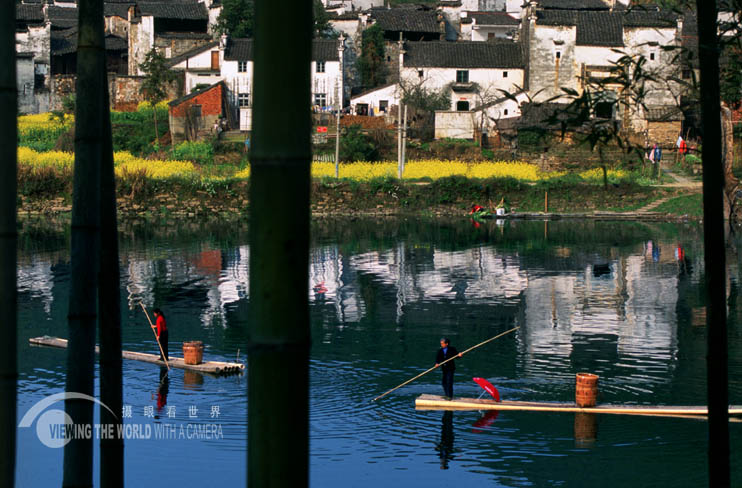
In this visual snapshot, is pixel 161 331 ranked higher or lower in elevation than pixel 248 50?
lower

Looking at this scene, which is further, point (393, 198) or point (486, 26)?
point (486, 26)

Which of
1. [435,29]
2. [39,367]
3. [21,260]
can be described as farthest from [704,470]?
[435,29]

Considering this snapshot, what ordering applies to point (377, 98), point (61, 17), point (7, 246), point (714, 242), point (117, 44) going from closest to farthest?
1. point (7, 246)
2. point (714, 242)
3. point (377, 98)
4. point (117, 44)
5. point (61, 17)

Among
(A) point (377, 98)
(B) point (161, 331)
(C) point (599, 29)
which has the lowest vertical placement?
(B) point (161, 331)

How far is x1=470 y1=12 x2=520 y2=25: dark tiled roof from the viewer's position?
8925 cm

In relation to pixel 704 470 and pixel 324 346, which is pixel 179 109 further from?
pixel 704 470

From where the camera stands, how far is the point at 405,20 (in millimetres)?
85375

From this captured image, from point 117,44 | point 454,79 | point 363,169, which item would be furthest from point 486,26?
point 363,169

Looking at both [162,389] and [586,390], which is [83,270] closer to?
[586,390]

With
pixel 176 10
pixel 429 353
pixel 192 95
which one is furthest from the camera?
pixel 176 10

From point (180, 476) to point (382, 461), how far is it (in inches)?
127

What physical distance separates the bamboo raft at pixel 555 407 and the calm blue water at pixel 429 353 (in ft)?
0.59

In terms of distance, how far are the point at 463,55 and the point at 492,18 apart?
16.3 meters

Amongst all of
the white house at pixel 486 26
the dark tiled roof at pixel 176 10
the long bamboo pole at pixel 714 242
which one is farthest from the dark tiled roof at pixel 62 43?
the long bamboo pole at pixel 714 242
